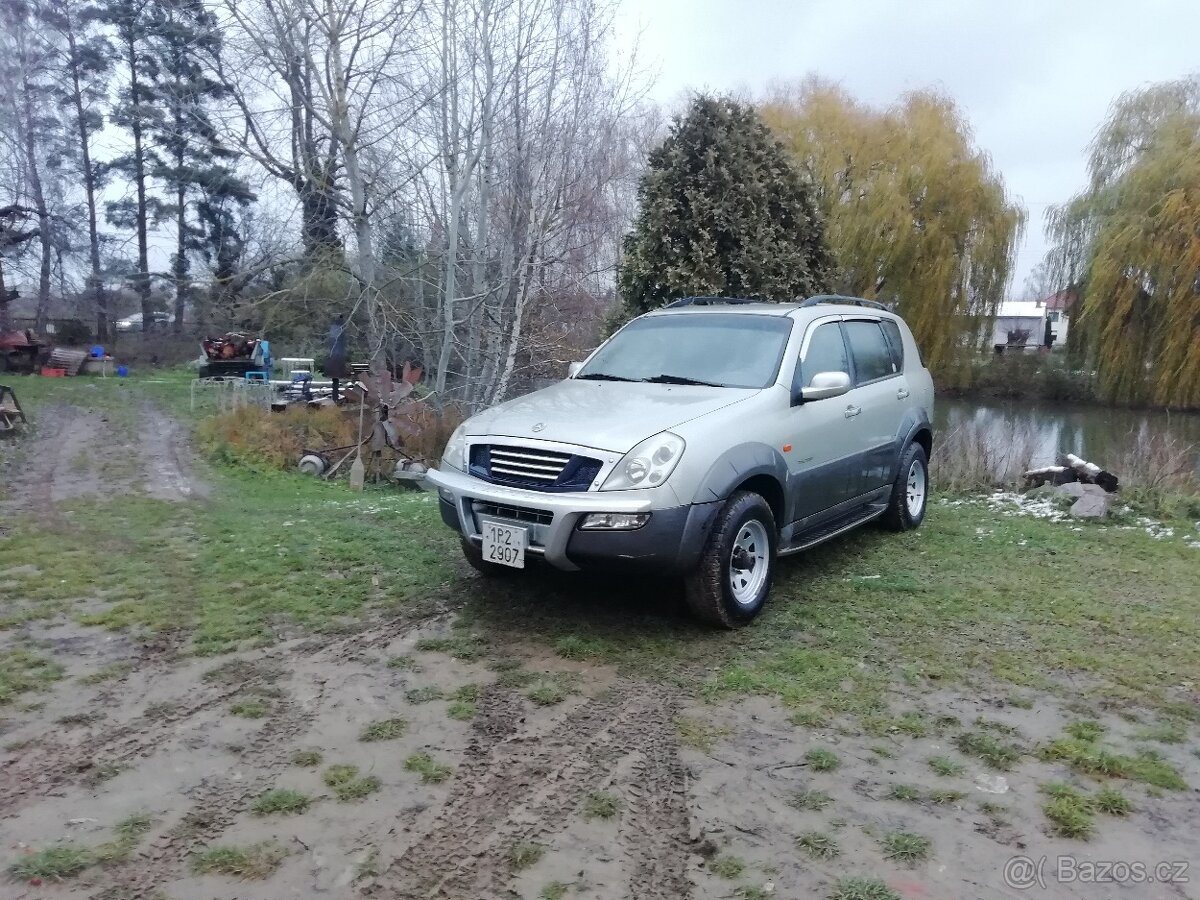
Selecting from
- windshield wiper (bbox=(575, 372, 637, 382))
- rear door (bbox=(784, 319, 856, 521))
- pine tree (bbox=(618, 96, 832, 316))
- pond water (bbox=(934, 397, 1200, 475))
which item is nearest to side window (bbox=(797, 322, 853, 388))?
rear door (bbox=(784, 319, 856, 521))

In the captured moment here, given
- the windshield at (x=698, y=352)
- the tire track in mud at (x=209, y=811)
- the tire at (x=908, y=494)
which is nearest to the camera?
the tire track in mud at (x=209, y=811)

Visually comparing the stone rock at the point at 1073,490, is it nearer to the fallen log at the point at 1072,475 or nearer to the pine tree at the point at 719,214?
the fallen log at the point at 1072,475

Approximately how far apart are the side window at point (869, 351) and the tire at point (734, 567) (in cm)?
185

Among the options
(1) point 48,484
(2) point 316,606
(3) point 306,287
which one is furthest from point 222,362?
(2) point 316,606

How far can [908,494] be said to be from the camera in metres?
7.25

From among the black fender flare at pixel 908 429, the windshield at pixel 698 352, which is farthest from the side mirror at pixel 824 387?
the black fender flare at pixel 908 429

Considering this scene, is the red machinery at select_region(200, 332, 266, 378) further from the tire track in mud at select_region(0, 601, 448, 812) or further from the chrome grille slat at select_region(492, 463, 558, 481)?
the chrome grille slat at select_region(492, 463, 558, 481)

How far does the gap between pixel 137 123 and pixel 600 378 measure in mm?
27482

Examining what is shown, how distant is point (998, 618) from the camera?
5.15m

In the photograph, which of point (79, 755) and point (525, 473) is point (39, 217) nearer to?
point (525, 473)

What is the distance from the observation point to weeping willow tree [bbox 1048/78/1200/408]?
795 inches

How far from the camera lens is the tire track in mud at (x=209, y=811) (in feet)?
8.66

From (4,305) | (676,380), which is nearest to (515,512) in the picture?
(676,380)

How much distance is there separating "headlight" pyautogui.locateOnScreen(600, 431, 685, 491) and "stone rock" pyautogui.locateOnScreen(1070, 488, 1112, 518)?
16.7ft
